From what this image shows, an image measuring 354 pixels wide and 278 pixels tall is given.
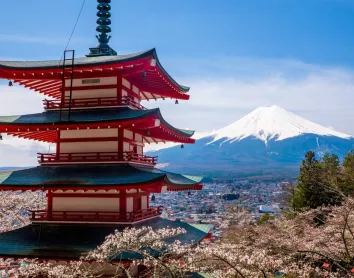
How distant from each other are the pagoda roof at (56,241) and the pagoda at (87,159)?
3cm

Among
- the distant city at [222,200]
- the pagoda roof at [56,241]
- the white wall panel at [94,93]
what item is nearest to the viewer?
the pagoda roof at [56,241]

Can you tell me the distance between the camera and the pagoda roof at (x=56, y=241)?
10.6 m

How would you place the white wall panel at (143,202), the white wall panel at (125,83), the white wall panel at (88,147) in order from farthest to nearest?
the white wall panel at (143,202), the white wall panel at (125,83), the white wall panel at (88,147)

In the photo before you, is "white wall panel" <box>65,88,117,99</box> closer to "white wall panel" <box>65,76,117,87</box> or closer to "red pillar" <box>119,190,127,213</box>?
"white wall panel" <box>65,76,117,87</box>

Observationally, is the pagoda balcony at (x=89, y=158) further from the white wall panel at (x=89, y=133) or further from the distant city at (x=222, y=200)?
the distant city at (x=222, y=200)

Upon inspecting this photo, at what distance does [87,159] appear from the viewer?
12930 mm

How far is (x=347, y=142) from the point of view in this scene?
184125 mm

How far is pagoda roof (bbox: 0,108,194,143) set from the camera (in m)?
12.1

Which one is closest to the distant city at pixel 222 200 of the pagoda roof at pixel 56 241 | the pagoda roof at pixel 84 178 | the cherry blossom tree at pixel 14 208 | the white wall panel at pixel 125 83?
the cherry blossom tree at pixel 14 208

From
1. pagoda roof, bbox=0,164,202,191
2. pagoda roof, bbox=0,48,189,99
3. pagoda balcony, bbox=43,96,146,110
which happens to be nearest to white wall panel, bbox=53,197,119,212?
pagoda roof, bbox=0,164,202,191

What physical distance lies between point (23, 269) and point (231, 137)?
183 meters

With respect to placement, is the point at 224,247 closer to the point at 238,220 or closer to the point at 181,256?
the point at 181,256

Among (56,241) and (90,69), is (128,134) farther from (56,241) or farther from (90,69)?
(56,241)

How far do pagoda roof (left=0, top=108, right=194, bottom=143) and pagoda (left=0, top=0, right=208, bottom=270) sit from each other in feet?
0.10
